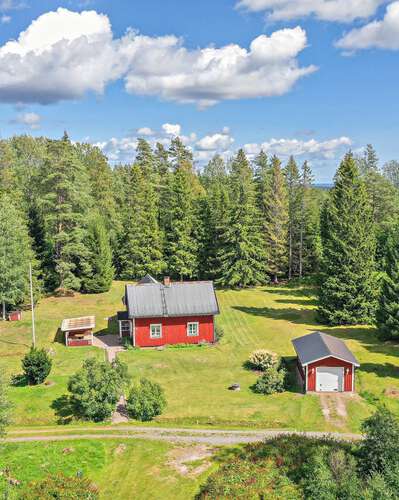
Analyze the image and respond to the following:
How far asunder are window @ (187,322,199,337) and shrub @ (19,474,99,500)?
21288mm

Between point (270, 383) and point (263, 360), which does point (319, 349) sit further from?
point (263, 360)

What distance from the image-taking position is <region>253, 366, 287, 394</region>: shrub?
3036 centimetres

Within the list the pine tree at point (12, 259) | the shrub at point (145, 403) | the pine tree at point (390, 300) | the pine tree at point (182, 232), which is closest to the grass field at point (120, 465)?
the shrub at point (145, 403)

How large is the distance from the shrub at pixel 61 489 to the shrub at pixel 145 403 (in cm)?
653

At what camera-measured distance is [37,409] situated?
90.7 ft

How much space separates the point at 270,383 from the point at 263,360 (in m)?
3.22

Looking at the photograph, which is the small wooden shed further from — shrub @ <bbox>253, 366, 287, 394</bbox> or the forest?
shrub @ <bbox>253, 366, 287, 394</bbox>

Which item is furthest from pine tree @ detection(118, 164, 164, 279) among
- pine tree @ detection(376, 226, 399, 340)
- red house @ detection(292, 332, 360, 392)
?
red house @ detection(292, 332, 360, 392)

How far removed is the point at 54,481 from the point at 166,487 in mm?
4774

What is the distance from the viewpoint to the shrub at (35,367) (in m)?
30.9

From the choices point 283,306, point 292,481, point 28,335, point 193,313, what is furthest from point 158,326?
point 292,481

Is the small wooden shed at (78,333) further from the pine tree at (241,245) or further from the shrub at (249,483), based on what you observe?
the pine tree at (241,245)

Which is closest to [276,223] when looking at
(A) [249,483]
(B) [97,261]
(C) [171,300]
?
(B) [97,261]

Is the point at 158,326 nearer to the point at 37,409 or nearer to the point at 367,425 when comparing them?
the point at 37,409
